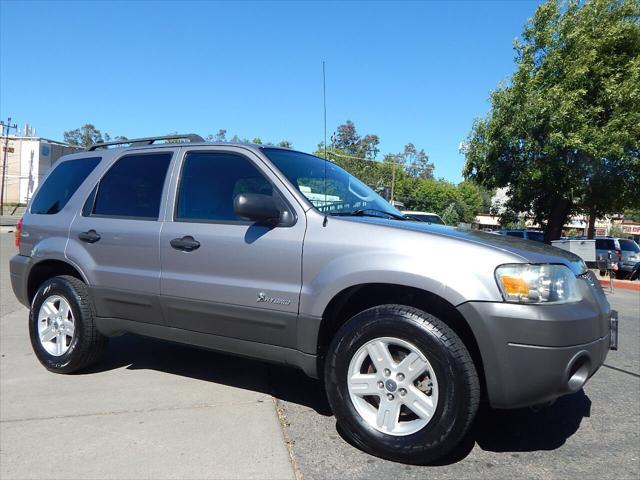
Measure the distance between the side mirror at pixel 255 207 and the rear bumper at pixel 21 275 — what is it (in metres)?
2.49

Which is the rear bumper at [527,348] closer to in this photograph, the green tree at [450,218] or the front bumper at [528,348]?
the front bumper at [528,348]

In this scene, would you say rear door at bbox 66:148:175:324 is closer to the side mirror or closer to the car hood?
the side mirror

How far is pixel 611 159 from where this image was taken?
1511 cm

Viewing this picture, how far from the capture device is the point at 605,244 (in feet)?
71.3

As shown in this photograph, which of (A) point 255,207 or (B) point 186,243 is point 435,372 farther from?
(B) point 186,243

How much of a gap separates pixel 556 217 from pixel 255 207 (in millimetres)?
16932

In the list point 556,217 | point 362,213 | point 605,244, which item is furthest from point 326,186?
point 605,244

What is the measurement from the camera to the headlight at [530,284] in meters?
2.76

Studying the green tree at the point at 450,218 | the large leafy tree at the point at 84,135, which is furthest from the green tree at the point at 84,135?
the green tree at the point at 450,218

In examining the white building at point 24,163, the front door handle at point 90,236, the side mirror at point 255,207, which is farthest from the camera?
the white building at point 24,163

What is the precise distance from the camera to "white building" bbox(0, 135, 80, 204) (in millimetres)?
68062

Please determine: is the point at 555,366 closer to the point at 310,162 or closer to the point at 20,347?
the point at 310,162

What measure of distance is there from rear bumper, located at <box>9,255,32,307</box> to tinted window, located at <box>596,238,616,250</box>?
2164 centimetres

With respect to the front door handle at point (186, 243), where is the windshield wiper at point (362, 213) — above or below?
above
